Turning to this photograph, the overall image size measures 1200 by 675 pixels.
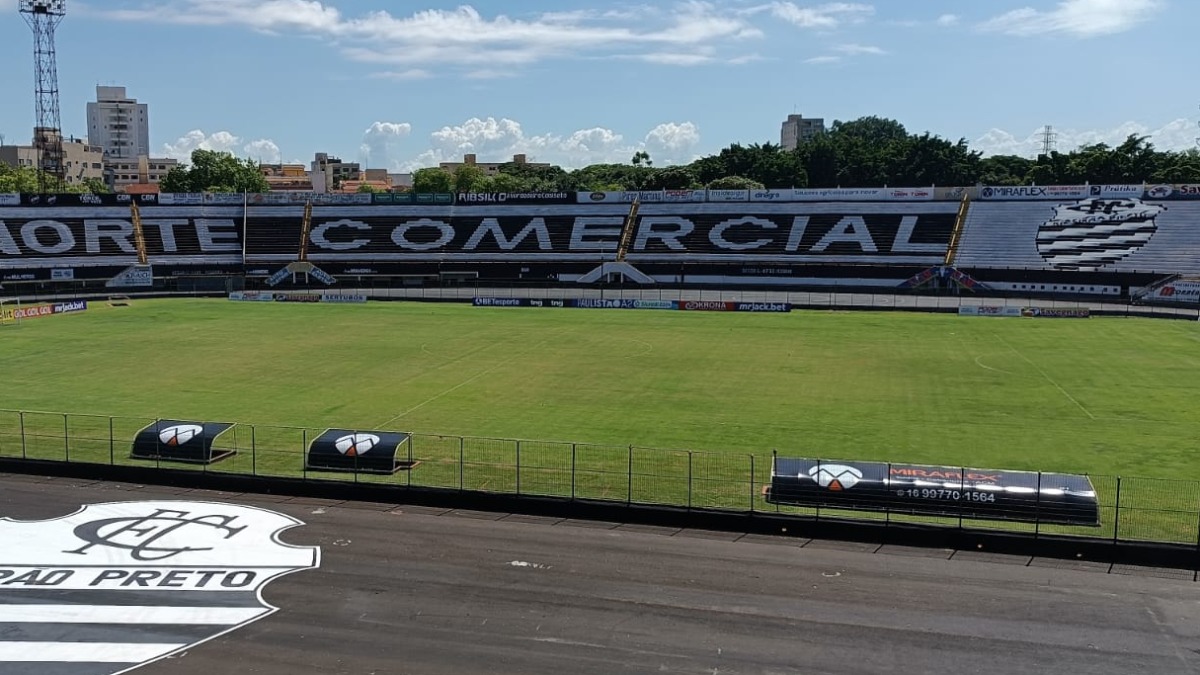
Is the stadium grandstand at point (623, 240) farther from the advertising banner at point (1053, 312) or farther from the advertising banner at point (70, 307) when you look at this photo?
the advertising banner at point (70, 307)

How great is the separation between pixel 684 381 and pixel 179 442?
71.9 feet

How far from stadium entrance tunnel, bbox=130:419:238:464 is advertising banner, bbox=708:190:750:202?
3114 inches

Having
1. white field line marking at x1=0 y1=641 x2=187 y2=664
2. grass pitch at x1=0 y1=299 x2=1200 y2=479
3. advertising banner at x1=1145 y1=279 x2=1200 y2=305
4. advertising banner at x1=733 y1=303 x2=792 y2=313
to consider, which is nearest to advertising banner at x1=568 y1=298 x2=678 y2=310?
advertising banner at x1=733 y1=303 x2=792 y2=313

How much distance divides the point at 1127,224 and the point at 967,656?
83.1 m

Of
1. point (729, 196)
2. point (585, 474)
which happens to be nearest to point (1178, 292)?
point (729, 196)

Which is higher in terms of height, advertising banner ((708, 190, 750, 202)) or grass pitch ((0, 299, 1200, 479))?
advertising banner ((708, 190, 750, 202))

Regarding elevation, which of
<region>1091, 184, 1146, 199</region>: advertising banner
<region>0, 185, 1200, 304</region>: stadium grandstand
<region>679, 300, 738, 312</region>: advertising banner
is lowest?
<region>679, 300, 738, 312</region>: advertising banner

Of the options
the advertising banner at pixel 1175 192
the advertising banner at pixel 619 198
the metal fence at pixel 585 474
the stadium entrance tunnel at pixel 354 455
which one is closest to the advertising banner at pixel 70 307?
the metal fence at pixel 585 474

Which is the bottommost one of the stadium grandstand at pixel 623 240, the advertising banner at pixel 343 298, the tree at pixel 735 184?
the advertising banner at pixel 343 298

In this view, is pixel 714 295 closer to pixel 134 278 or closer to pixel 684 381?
pixel 684 381

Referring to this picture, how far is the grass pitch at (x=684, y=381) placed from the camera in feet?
108

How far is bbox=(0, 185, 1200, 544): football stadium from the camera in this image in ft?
91.1

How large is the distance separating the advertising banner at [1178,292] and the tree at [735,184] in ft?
229

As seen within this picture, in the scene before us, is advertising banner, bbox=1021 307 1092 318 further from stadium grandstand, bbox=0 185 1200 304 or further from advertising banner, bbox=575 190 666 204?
advertising banner, bbox=575 190 666 204
